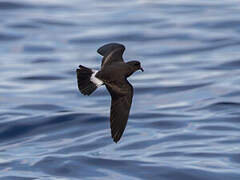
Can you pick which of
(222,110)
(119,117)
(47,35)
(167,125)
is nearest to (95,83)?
(119,117)

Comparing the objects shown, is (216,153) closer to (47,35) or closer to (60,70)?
(60,70)

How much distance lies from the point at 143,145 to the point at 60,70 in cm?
511

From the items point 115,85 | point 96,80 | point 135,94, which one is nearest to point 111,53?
point 115,85

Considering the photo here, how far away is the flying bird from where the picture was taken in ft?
28.2

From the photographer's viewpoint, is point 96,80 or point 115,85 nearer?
point 96,80

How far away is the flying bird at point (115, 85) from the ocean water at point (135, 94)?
2715mm

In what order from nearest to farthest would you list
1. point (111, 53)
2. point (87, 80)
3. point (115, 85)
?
point (87, 80) → point (115, 85) → point (111, 53)

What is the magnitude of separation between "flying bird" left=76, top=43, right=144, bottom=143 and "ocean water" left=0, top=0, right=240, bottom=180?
2715 mm

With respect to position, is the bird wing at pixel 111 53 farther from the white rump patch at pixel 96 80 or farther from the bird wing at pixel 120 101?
the white rump patch at pixel 96 80

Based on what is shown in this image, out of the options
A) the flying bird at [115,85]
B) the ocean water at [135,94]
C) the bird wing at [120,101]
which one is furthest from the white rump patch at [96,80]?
the ocean water at [135,94]

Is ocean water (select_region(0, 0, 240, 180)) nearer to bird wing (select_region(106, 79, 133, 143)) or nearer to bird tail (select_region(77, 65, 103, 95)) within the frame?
bird wing (select_region(106, 79, 133, 143))

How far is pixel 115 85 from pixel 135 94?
726 cm

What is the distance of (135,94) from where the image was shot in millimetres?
16125

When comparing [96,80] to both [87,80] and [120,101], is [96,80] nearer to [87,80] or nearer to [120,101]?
[87,80]
